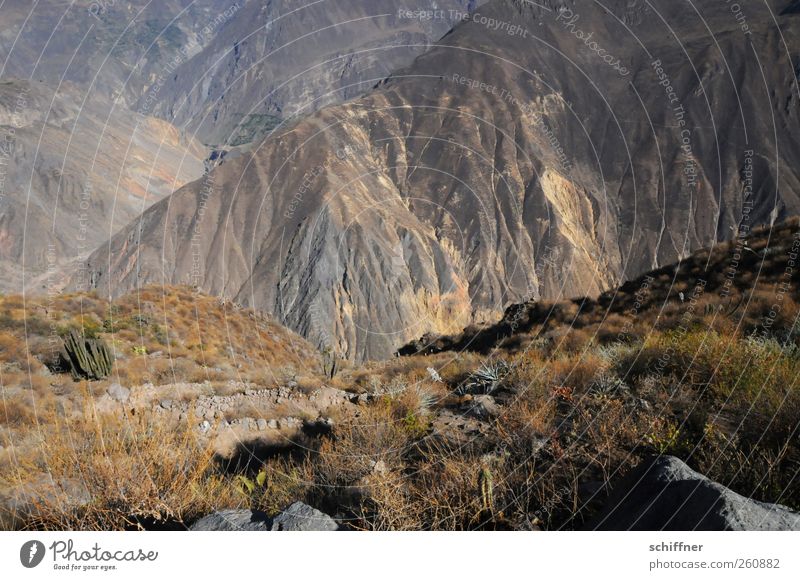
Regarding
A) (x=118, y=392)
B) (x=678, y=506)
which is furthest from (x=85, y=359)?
(x=678, y=506)

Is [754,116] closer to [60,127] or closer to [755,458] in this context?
[755,458]

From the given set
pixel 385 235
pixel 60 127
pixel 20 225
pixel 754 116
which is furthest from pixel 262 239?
pixel 754 116

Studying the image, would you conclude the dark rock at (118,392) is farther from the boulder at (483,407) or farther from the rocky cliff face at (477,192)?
the rocky cliff face at (477,192)

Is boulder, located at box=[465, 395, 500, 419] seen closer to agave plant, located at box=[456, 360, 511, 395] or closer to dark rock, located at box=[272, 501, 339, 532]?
agave plant, located at box=[456, 360, 511, 395]

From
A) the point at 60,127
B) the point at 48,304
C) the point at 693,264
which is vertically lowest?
the point at 693,264
